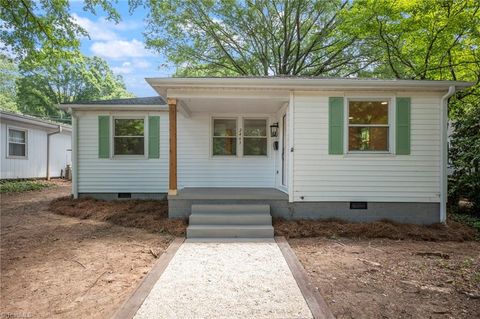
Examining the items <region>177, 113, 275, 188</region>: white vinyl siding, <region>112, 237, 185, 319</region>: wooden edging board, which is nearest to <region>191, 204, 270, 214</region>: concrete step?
<region>112, 237, 185, 319</region>: wooden edging board

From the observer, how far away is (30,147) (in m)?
12.8

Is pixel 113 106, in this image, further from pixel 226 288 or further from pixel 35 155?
pixel 35 155

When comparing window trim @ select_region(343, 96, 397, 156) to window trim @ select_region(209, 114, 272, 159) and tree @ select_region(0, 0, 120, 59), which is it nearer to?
window trim @ select_region(209, 114, 272, 159)

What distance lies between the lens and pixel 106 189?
8258 mm

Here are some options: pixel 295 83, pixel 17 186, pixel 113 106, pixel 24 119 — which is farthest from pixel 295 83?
→ pixel 24 119

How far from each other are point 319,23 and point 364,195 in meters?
10.9

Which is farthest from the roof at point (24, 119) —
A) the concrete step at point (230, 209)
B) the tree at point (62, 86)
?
the tree at point (62, 86)

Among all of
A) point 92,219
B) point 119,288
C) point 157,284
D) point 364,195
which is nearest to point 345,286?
point 157,284

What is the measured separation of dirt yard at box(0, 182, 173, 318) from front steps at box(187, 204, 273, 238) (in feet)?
1.96

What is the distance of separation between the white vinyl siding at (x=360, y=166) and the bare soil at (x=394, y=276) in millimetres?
1107

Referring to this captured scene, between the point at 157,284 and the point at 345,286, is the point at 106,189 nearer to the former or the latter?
the point at 157,284

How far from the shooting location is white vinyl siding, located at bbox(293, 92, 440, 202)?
594 centimetres

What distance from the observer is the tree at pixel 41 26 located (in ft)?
25.3

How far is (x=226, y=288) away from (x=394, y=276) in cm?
204
